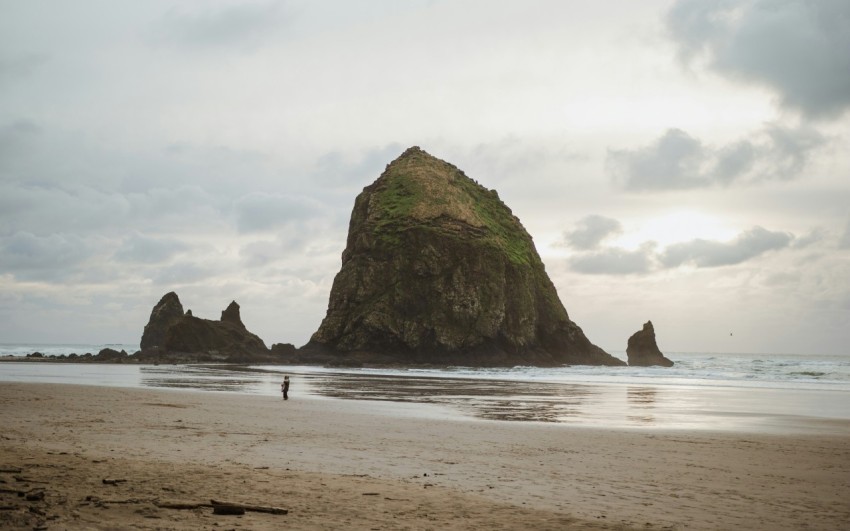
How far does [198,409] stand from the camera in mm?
23938

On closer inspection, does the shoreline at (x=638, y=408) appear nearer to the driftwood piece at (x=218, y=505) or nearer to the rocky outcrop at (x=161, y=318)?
the driftwood piece at (x=218, y=505)

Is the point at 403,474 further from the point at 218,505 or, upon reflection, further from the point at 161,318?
the point at 161,318

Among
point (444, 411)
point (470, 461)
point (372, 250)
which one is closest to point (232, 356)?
point (372, 250)

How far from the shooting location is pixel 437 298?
308 feet

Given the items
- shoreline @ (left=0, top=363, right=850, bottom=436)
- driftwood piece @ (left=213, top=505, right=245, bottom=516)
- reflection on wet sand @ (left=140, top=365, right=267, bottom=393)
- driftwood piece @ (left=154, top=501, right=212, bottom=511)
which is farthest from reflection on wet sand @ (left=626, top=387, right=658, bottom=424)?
reflection on wet sand @ (left=140, top=365, right=267, bottom=393)

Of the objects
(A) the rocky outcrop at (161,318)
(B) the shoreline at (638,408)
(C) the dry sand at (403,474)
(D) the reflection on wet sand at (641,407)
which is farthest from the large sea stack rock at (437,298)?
(C) the dry sand at (403,474)

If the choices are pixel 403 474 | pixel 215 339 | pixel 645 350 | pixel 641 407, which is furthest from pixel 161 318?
pixel 403 474

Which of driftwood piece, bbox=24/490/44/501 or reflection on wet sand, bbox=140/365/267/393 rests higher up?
driftwood piece, bbox=24/490/44/501

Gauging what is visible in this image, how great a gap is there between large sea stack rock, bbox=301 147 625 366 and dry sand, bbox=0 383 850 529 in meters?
70.1

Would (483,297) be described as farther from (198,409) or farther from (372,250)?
(198,409)

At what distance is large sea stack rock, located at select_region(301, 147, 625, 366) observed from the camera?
A: 91.7 meters

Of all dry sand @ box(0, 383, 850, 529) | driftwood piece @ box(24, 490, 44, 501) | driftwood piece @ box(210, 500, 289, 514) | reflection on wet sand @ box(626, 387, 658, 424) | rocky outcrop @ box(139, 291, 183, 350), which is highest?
rocky outcrop @ box(139, 291, 183, 350)

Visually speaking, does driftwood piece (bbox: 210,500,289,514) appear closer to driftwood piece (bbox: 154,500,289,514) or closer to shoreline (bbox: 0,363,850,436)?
driftwood piece (bbox: 154,500,289,514)

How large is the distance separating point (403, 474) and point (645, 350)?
99.7 meters
